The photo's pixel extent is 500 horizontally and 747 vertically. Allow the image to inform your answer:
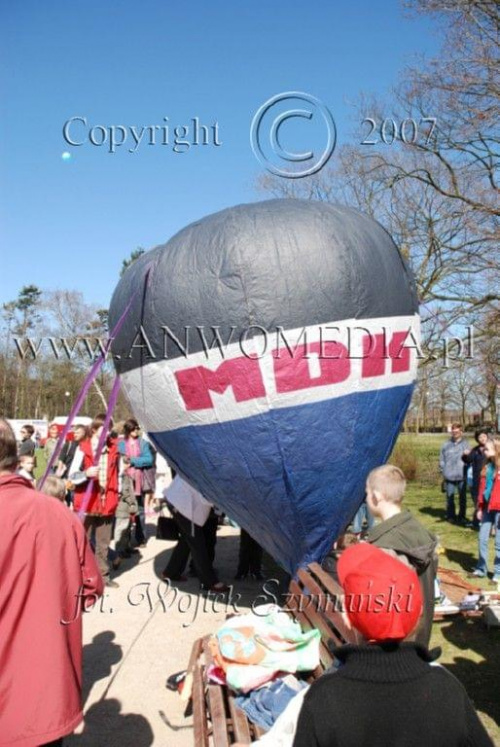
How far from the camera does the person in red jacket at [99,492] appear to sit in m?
6.57

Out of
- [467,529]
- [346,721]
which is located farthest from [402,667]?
[467,529]

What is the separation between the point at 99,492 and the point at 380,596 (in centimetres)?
536

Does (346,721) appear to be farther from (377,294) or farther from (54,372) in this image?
(54,372)

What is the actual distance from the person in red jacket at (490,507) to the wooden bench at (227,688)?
315cm

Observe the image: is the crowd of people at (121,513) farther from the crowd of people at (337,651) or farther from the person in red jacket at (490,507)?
the crowd of people at (337,651)

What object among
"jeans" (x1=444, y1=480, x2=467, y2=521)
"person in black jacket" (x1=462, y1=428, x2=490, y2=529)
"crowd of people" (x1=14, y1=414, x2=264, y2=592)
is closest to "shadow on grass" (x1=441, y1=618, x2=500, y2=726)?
"crowd of people" (x1=14, y1=414, x2=264, y2=592)

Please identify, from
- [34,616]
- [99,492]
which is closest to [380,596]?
[34,616]

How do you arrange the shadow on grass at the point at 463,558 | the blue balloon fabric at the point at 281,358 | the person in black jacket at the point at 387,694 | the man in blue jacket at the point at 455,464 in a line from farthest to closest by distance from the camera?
the man in blue jacket at the point at 455,464 < the shadow on grass at the point at 463,558 < the blue balloon fabric at the point at 281,358 < the person in black jacket at the point at 387,694

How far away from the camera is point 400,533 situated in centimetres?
312

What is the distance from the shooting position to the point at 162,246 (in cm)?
512

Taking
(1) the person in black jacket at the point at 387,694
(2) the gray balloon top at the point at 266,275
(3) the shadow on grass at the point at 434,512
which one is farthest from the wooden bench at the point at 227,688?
(3) the shadow on grass at the point at 434,512

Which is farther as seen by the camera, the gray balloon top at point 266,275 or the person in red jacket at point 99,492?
the person in red jacket at point 99,492

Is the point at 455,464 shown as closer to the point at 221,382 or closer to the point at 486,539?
the point at 486,539

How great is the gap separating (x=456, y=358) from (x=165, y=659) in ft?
33.9
